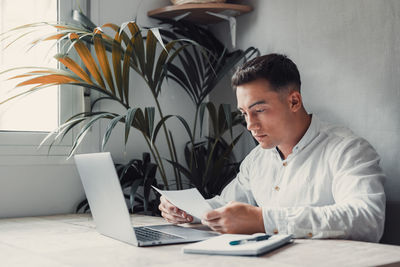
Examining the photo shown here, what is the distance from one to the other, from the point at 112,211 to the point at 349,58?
4.74 ft

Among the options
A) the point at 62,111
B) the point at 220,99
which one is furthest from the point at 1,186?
the point at 220,99

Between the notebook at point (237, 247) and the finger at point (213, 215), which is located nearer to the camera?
the notebook at point (237, 247)

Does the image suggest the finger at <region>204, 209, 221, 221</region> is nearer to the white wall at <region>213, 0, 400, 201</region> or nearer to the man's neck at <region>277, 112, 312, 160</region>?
the man's neck at <region>277, 112, 312, 160</region>

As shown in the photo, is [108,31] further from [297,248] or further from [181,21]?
[297,248]

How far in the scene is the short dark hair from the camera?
2.07 meters

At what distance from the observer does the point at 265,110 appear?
206 cm

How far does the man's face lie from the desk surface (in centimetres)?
60

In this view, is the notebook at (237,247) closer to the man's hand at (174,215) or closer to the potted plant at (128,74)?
the man's hand at (174,215)

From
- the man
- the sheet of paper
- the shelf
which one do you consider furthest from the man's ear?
the shelf

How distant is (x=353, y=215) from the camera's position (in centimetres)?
164

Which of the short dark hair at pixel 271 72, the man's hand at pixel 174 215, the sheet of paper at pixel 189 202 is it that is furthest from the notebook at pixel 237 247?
the short dark hair at pixel 271 72

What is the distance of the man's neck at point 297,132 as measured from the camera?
6.97ft

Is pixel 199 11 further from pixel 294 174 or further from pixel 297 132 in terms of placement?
pixel 294 174

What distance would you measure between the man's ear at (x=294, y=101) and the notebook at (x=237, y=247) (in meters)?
0.74
